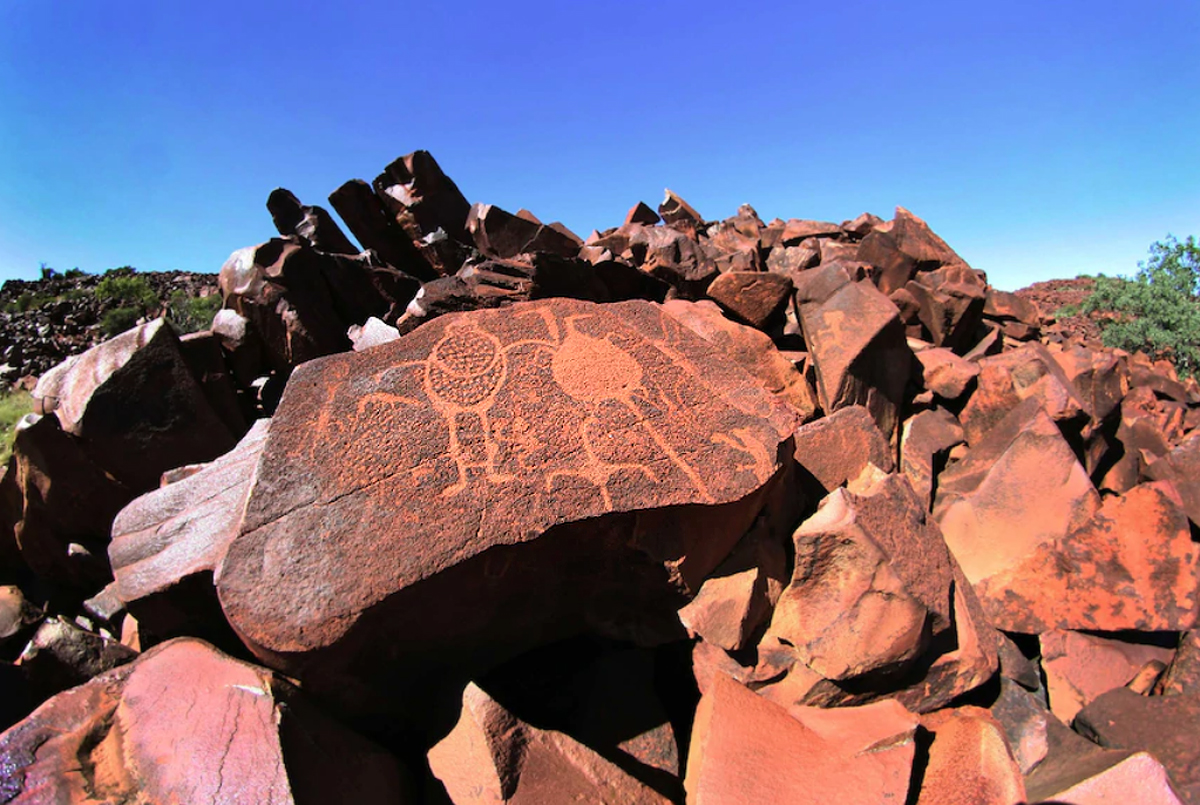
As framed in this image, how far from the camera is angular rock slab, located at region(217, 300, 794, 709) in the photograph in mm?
1642

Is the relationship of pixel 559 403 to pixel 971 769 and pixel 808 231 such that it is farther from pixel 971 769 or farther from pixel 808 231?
pixel 808 231

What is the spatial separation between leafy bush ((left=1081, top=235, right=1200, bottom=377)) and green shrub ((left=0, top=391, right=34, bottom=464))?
14.0m

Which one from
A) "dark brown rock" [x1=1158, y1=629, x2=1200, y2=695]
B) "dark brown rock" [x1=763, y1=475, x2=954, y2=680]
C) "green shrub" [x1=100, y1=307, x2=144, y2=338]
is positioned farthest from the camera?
"green shrub" [x1=100, y1=307, x2=144, y2=338]

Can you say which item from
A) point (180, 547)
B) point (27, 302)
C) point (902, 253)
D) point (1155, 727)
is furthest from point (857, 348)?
point (27, 302)

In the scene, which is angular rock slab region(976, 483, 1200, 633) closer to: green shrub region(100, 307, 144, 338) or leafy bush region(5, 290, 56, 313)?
green shrub region(100, 307, 144, 338)

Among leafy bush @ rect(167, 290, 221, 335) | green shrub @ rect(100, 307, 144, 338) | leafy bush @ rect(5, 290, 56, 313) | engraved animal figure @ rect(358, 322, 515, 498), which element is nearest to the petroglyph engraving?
engraved animal figure @ rect(358, 322, 515, 498)

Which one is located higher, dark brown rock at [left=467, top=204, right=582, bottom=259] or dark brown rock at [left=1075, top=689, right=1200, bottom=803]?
dark brown rock at [left=467, top=204, right=582, bottom=259]

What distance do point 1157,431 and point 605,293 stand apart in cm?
344

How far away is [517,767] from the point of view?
158 centimetres

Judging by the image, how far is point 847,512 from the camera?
208 cm

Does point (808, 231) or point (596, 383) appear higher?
point (808, 231)

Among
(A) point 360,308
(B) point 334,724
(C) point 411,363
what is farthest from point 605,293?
(B) point 334,724

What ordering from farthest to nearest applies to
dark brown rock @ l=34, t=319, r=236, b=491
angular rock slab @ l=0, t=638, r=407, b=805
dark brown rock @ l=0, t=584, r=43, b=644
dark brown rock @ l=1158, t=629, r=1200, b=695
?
dark brown rock @ l=34, t=319, r=236, b=491
dark brown rock @ l=0, t=584, r=43, b=644
dark brown rock @ l=1158, t=629, r=1200, b=695
angular rock slab @ l=0, t=638, r=407, b=805

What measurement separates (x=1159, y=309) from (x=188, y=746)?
43.4 feet
